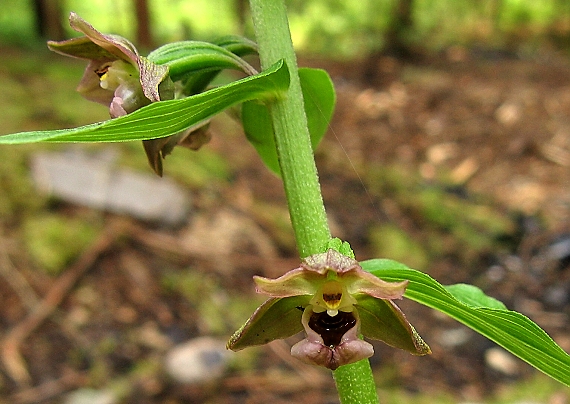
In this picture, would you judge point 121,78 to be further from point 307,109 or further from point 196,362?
point 196,362

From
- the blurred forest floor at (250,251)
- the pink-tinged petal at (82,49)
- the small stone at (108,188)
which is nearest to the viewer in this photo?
the pink-tinged petal at (82,49)

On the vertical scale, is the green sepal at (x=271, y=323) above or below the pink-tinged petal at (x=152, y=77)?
below

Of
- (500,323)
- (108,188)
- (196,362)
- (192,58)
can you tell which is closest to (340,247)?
(500,323)

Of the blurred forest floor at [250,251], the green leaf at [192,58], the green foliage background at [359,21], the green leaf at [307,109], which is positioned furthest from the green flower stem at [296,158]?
the green foliage background at [359,21]

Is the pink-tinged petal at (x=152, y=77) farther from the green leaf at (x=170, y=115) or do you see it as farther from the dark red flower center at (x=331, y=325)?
the dark red flower center at (x=331, y=325)

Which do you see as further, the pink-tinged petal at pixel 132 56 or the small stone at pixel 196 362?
the small stone at pixel 196 362

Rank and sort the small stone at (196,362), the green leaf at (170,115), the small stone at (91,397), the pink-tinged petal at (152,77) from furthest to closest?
the small stone at (196,362) < the small stone at (91,397) < the pink-tinged petal at (152,77) < the green leaf at (170,115)

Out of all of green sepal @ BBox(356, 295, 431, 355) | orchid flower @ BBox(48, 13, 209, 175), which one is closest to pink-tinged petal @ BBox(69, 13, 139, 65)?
orchid flower @ BBox(48, 13, 209, 175)
